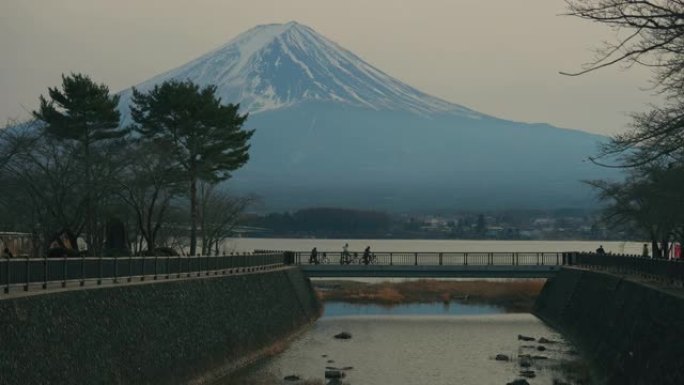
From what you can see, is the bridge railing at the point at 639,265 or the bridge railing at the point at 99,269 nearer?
the bridge railing at the point at 99,269

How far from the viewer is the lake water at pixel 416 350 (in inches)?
1592

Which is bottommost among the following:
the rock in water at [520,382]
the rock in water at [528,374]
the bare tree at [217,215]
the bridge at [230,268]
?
the rock in water at [528,374]

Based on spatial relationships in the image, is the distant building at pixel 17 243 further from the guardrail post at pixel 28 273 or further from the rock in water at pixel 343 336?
the guardrail post at pixel 28 273

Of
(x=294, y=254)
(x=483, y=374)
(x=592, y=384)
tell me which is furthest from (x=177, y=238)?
(x=592, y=384)

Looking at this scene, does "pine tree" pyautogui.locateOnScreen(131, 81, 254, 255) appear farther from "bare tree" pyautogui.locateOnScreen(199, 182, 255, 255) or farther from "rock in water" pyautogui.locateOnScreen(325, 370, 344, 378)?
"rock in water" pyautogui.locateOnScreen(325, 370, 344, 378)

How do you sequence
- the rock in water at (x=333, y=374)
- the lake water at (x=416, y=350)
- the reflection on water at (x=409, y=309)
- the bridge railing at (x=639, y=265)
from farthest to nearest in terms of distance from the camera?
the reflection on water at (x=409, y=309) < the lake water at (x=416, y=350) < the rock in water at (x=333, y=374) < the bridge railing at (x=639, y=265)

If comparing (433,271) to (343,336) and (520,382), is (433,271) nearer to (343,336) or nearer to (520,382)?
(343,336)

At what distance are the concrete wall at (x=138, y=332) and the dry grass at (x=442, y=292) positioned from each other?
30465 millimetres

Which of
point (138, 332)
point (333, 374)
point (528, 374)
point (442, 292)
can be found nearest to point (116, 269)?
point (138, 332)

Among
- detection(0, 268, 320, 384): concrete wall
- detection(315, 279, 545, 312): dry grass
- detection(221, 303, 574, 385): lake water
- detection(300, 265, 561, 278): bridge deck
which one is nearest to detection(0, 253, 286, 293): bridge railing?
detection(0, 268, 320, 384): concrete wall

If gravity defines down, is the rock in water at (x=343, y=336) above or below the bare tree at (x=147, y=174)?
below

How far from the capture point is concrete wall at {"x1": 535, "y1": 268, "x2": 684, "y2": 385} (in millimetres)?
28344

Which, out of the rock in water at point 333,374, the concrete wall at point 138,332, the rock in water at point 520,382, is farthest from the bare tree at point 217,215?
the rock in water at point 520,382

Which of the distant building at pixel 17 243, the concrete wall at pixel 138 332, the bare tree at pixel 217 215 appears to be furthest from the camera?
the bare tree at pixel 217 215
